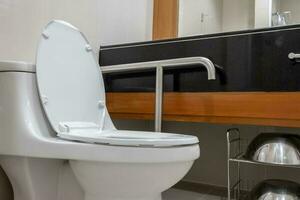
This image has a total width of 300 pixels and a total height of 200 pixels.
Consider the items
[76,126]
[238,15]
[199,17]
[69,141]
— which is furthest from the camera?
[199,17]

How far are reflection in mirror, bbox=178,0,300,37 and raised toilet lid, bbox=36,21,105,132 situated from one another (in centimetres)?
80

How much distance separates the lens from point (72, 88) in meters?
1.14

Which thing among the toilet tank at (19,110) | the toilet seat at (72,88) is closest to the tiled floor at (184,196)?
the toilet seat at (72,88)

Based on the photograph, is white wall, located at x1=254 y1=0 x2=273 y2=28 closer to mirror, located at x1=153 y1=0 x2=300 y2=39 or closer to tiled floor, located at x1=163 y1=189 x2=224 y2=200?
mirror, located at x1=153 y1=0 x2=300 y2=39

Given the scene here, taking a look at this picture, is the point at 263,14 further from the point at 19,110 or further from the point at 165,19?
the point at 19,110

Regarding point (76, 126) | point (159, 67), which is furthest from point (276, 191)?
point (76, 126)

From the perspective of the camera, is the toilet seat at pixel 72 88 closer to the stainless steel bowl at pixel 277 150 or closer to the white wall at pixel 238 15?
the stainless steel bowl at pixel 277 150

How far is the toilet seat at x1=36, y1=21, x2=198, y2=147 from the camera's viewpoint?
1.00 metres

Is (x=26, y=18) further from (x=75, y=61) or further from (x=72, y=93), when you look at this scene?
(x=72, y=93)

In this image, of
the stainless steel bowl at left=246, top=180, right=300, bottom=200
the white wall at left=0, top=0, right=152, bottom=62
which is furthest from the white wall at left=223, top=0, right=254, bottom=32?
the stainless steel bowl at left=246, top=180, right=300, bottom=200

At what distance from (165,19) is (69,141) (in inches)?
46.7

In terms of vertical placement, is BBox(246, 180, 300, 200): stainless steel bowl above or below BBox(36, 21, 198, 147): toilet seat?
below

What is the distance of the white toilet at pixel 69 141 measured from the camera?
832mm

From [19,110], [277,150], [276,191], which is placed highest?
[19,110]
